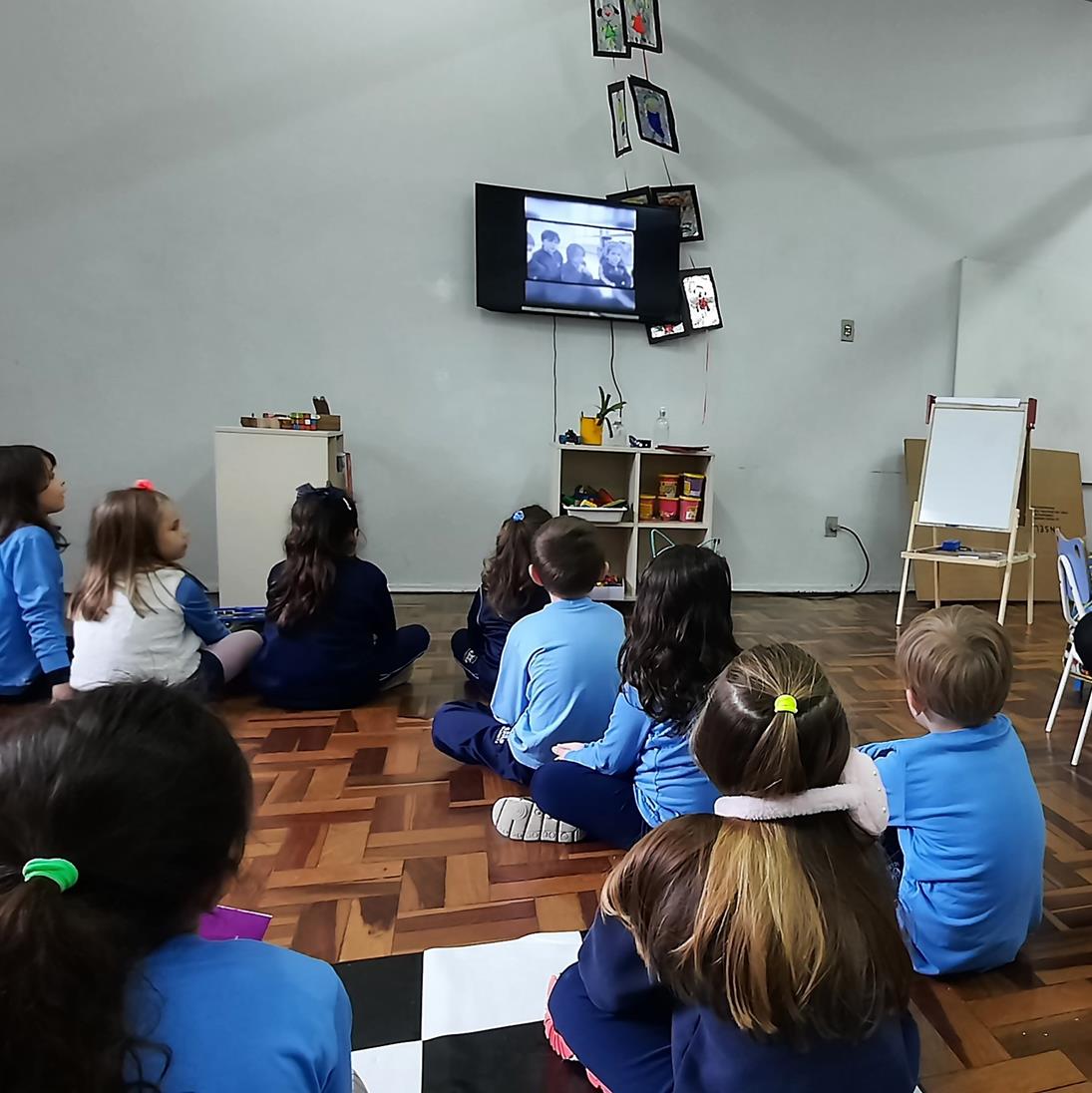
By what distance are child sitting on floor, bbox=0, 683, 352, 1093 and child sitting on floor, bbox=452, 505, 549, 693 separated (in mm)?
1660

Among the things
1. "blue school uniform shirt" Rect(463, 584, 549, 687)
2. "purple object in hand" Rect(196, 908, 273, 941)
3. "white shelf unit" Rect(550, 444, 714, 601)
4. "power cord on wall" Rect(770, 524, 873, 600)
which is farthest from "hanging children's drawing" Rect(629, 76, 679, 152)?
"purple object in hand" Rect(196, 908, 273, 941)

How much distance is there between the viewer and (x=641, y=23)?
3379 mm

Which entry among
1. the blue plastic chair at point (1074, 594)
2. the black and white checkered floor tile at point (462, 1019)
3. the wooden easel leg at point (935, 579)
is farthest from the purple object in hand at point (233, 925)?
the wooden easel leg at point (935, 579)

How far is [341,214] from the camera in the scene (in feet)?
12.3

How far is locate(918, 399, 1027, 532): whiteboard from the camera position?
12.5 feet

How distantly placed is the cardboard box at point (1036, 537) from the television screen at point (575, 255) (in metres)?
1.83

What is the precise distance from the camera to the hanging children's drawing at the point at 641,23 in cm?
337

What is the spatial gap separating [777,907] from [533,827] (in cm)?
103

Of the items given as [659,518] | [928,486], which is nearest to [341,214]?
[659,518]

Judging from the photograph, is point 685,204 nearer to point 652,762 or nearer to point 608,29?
point 608,29

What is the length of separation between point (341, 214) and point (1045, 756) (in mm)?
3664

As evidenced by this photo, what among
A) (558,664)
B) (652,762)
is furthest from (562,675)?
(652,762)

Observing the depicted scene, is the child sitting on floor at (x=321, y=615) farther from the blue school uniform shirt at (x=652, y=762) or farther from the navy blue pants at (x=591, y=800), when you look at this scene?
the blue school uniform shirt at (x=652, y=762)

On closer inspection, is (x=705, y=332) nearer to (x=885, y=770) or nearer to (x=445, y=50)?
(x=445, y=50)
